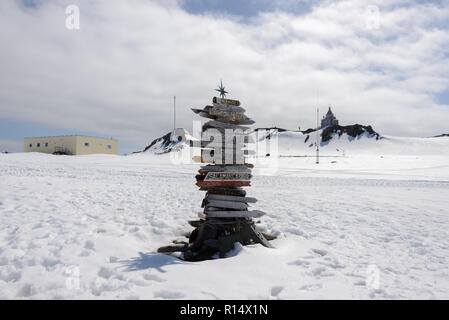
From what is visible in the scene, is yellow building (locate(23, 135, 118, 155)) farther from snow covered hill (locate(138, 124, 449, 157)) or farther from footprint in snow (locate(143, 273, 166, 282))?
footprint in snow (locate(143, 273, 166, 282))

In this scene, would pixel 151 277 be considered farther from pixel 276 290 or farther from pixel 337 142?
pixel 337 142

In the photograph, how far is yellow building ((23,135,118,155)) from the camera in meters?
53.5

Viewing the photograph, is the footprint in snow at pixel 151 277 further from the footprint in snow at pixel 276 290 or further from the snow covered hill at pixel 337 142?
the snow covered hill at pixel 337 142

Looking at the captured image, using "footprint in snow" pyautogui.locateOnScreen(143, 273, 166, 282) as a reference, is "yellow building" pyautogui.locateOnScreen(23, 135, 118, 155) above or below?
above

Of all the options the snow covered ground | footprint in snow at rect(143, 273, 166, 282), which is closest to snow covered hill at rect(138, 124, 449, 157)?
the snow covered ground

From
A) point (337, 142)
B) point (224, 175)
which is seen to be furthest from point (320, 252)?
point (337, 142)

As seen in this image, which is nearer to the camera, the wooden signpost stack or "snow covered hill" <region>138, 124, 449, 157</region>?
the wooden signpost stack

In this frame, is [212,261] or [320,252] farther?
[320,252]

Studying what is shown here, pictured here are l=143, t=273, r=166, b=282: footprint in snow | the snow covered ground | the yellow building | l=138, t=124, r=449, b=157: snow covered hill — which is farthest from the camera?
l=138, t=124, r=449, b=157: snow covered hill

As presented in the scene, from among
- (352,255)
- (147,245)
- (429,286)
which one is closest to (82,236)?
(147,245)

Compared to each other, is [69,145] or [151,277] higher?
[69,145]

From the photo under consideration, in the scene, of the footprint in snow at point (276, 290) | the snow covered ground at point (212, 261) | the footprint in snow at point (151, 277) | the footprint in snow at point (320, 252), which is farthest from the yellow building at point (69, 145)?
the footprint in snow at point (276, 290)

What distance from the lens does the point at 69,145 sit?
53.8 metres
